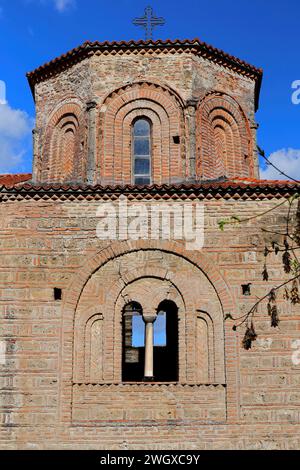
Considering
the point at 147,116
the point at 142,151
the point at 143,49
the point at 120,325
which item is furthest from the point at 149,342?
the point at 143,49

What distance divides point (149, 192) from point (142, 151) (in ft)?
6.79

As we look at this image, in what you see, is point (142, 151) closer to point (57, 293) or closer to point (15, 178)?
point (15, 178)

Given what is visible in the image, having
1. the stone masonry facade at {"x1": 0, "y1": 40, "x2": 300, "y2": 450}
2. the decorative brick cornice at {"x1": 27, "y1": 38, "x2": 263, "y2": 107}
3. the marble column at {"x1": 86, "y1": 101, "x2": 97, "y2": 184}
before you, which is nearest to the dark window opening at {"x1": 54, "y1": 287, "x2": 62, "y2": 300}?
the stone masonry facade at {"x1": 0, "y1": 40, "x2": 300, "y2": 450}

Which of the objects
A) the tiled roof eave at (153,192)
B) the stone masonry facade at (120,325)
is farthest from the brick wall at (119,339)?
the tiled roof eave at (153,192)

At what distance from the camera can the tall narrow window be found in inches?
480

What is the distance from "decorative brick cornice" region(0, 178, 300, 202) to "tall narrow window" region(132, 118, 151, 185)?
1.63m

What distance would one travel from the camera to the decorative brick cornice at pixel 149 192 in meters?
10.5

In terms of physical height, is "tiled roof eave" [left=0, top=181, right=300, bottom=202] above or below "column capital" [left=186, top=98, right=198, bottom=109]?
below

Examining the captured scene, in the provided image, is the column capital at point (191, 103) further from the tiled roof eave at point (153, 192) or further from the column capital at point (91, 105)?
the tiled roof eave at point (153, 192)

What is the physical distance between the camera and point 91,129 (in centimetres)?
1224

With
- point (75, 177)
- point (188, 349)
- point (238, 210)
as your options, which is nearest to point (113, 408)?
point (188, 349)

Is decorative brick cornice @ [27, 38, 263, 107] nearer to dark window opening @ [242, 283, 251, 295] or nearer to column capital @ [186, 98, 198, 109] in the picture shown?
column capital @ [186, 98, 198, 109]

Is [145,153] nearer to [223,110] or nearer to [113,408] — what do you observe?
[223,110]

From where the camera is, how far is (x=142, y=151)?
1234 cm
